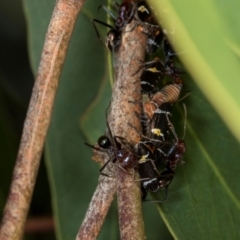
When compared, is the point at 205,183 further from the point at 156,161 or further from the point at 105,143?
the point at 105,143

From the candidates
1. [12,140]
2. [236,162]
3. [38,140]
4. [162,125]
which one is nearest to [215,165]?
[236,162]

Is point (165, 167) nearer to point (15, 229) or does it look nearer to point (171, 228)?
point (171, 228)

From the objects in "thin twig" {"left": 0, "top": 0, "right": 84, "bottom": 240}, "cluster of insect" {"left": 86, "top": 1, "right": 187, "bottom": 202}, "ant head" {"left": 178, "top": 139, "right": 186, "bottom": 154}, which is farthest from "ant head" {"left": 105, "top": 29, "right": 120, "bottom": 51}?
"ant head" {"left": 178, "top": 139, "right": 186, "bottom": 154}

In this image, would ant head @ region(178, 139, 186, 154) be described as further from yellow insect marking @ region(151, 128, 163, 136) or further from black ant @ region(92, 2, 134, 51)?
black ant @ region(92, 2, 134, 51)

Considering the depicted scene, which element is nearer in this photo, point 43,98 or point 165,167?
point 43,98

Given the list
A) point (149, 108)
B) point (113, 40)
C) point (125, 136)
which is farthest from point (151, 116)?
point (113, 40)

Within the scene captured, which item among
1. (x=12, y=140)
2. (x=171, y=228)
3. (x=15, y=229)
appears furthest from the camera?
(x=12, y=140)

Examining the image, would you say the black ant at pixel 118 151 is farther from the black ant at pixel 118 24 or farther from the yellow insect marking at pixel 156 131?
the black ant at pixel 118 24
